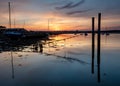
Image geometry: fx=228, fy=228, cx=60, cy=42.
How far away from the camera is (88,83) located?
13172 millimetres

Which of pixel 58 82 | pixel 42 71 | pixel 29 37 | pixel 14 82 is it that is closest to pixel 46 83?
pixel 58 82

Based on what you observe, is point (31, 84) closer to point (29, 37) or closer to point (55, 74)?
point (55, 74)

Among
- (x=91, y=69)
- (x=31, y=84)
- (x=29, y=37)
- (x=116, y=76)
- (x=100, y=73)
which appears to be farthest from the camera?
(x=29, y=37)

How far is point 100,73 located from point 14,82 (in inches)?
244

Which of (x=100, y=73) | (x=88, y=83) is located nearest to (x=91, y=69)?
(x=100, y=73)

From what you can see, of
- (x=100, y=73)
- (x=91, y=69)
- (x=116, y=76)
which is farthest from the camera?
(x=91, y=69)

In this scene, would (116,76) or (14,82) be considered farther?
(116,76)

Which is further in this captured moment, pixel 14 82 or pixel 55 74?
pixel 55 74

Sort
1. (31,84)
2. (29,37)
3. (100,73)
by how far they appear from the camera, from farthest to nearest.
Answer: (29,37)
(100,73)
(31,84)

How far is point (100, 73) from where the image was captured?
16.0m

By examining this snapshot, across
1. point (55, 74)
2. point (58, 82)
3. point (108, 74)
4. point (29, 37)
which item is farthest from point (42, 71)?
point (29, 37)

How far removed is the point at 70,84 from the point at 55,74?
2831mm

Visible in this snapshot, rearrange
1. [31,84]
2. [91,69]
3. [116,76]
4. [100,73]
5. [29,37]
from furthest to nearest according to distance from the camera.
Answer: [29,37] < [91,69] < [100,73] < [116,76] < [31,84]

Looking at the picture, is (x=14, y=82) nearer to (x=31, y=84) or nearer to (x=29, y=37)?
(x=31, y=84)
